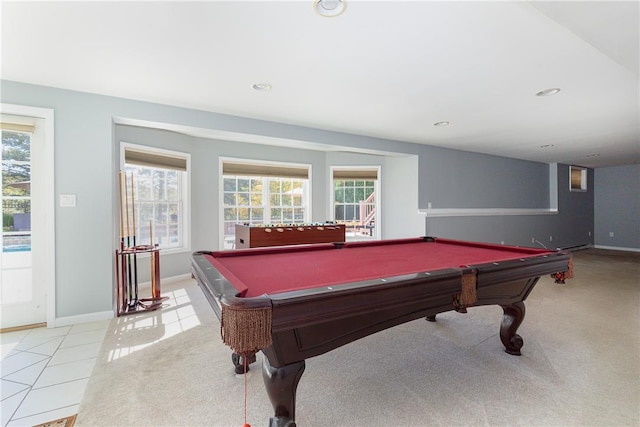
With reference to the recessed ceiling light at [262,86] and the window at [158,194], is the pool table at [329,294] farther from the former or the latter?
the window at [158,194]

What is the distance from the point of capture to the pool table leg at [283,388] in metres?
1.27

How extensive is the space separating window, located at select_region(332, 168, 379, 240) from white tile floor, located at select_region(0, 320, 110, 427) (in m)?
4.11

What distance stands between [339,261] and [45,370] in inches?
83.4

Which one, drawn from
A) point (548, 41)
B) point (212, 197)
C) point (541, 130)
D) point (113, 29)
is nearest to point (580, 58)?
point (548, 41)

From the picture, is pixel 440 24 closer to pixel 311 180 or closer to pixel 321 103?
pixel 321 103

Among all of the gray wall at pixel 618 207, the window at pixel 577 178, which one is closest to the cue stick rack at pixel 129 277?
the window at pixel 577 178

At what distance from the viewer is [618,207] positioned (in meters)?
8.04

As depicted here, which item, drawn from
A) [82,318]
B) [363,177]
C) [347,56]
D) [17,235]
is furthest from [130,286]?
[363,177]

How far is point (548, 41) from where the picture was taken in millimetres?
1982

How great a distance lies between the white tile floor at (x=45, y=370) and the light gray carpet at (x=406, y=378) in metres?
0.10

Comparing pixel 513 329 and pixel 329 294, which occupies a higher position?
pixel 329 294

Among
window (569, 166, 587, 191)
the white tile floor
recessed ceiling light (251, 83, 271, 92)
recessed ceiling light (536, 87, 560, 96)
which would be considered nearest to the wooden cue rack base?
the white tile floor

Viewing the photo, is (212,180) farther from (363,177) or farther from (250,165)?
(363,177)

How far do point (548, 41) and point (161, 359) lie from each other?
3452 mm
